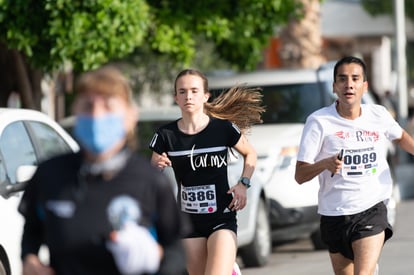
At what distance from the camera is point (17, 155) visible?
8414 mm

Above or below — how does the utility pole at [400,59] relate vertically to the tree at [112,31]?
below

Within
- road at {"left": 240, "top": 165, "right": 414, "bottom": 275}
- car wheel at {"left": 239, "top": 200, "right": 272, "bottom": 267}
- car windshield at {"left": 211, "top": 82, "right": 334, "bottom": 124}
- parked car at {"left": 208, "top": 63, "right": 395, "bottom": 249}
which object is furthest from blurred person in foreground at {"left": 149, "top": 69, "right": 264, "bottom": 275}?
car windshield at {"left": 211, "top": 82, "right": 334, "bottom": 124}

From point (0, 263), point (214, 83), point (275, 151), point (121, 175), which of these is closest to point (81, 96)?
point (121, 175)

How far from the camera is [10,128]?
8422mm

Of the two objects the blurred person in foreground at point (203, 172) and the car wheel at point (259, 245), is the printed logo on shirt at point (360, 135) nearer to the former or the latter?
the blurred person in foreground at point (203, 172)

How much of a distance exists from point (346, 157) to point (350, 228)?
43 cm

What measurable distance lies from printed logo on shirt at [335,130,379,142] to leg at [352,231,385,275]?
0.59 meters

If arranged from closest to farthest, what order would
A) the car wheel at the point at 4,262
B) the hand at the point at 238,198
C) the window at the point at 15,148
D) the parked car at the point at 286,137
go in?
the hand at the point at 238,198 < the car wheel at the point at 4,262 < the window at the point at 15,148 < the parked car at the point at 286,137

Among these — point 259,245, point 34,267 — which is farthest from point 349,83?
point 259,245

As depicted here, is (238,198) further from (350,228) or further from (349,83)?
(349,83)

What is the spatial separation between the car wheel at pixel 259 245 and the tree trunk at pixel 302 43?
1052cm

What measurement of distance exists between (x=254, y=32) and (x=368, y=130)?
825 centimetres

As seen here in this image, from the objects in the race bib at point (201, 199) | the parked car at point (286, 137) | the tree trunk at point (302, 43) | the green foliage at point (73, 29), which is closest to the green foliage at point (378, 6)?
the tree trunk at point (302, 43)

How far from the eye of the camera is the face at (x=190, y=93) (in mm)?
7371
